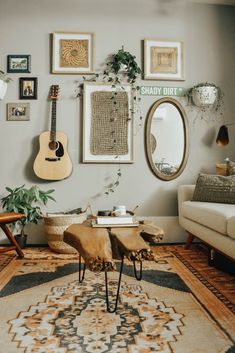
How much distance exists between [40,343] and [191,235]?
84.9 inches

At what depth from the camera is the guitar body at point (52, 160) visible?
3465 millimetres

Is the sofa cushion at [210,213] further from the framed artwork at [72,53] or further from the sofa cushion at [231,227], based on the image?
the framed artwork at [72,53]

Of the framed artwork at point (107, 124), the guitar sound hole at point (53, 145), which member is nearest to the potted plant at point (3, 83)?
the guitar sound hole at point (53, 145)

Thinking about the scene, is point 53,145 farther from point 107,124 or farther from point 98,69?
point 98,69

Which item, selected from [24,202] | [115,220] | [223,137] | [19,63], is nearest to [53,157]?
[24,202]

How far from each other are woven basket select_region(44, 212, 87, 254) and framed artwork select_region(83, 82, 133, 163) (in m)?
0.70

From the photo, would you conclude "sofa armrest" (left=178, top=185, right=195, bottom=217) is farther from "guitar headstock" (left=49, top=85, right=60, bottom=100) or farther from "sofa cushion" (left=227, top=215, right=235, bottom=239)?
"guitar headstock" (left=49, top=85, right=60, bottom=100)

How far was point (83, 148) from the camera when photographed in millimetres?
3574

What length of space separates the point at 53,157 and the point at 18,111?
0.64 meters

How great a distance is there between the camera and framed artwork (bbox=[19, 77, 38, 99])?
3.55 meters

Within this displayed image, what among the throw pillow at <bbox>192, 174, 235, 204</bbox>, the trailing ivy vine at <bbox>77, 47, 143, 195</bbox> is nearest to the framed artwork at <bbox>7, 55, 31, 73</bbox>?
the trailing ivy vine at <bbox>77, 47, 143, 195</bbox>

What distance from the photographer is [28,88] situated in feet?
11.7

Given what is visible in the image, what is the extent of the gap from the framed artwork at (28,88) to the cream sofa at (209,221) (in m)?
1.86

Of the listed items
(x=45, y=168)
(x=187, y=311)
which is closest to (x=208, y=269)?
(x=187, y=311)
